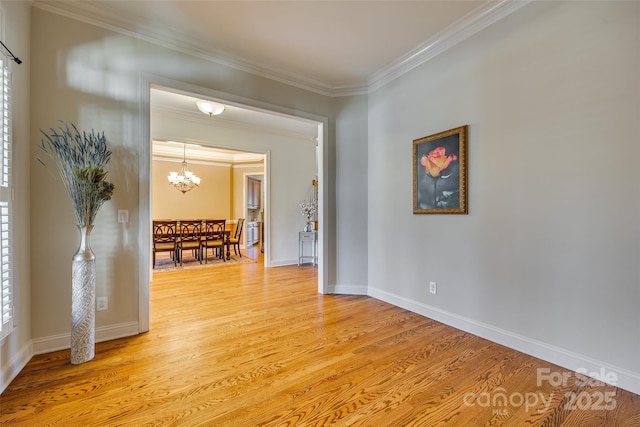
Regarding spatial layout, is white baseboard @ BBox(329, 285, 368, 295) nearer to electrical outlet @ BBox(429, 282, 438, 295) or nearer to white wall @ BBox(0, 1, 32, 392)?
electrical outlet @ BBox(429, 282, 438, 295)

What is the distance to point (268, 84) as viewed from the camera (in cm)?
337

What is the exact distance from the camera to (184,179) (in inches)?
285

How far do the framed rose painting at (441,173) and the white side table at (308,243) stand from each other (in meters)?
3.17

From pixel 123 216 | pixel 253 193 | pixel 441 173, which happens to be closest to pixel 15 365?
pixel 123 216

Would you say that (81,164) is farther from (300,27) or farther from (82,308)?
(300,27)

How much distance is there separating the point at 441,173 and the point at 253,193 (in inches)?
282

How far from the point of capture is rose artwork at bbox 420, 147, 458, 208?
276cm

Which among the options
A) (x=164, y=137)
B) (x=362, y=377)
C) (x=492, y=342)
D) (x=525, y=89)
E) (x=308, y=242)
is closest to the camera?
(x=362, y=377)

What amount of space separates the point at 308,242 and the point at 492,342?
4.13 m

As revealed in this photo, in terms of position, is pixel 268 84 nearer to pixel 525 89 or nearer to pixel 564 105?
pixel 525 89

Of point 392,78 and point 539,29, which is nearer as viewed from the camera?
point 539,29

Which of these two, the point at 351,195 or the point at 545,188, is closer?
the point at 545,188

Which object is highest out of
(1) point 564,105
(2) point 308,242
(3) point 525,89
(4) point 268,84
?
(4) point 268,84

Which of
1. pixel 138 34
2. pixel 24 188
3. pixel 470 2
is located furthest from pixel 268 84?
pixel 24 188
